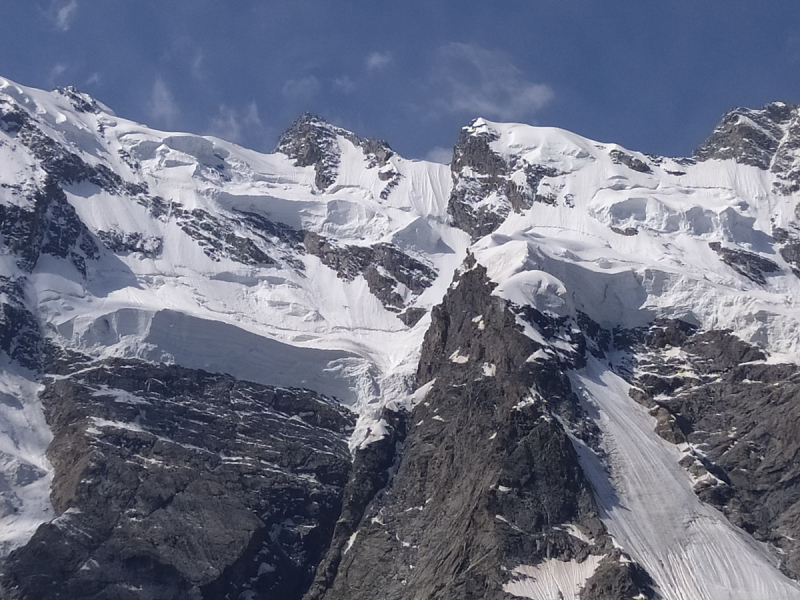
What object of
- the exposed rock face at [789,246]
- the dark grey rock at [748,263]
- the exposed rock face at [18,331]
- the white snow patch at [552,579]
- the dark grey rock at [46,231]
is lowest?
the white snow patch at [552,579]

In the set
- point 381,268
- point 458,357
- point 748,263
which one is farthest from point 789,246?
point 458,357

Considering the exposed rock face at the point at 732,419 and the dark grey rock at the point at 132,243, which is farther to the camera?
the dark grey rock at the point at 132,243

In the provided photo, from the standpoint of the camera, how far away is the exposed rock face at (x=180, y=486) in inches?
5039

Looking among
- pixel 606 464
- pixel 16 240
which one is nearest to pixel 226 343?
pixel 16 240

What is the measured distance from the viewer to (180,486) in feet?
453

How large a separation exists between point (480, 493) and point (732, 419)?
31.1 metres

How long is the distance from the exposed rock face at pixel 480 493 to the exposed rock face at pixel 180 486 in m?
6.22

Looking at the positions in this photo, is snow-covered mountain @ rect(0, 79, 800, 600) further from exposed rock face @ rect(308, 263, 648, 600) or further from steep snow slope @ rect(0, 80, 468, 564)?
steep snow slope @ rect(0, 80, 468, 564)

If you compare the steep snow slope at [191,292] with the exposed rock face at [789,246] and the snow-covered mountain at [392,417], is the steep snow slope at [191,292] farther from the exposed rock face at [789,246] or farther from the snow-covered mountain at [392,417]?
the exposed rock face at [789,246]

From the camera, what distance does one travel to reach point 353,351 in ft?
532

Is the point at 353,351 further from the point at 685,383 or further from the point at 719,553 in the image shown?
the point at 719,553

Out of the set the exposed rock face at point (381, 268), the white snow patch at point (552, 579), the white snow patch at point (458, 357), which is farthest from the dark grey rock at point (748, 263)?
the white snow patch at point (552, 579)

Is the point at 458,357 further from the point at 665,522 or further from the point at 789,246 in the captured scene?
the point at 789,246

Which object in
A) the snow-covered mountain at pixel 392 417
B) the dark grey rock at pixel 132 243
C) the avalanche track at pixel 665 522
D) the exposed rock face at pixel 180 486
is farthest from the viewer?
A: the dark grey rock at pixel 132 243
